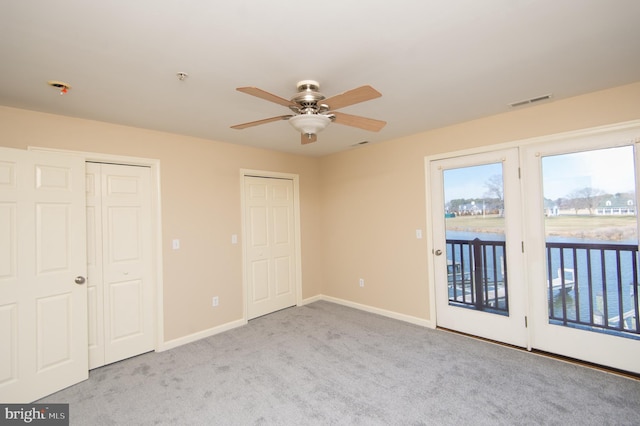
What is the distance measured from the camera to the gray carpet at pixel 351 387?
83.1 inches

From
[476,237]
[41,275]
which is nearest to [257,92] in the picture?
[41,275]

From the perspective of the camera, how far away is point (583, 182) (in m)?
2.74

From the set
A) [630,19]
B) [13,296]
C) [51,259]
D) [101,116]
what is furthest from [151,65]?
[630,19]

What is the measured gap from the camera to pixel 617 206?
2.58 m

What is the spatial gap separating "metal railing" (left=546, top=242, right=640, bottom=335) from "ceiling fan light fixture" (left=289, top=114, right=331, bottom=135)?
2.63 meters

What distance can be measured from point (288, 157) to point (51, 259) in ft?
10.2

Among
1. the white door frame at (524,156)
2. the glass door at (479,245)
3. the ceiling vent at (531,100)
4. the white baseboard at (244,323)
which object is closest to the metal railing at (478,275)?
the glass door at (479,245)

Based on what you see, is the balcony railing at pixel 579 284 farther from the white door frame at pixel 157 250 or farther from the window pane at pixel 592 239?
the white door frame at pixel 157 250

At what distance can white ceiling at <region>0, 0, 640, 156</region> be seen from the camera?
1.48 m

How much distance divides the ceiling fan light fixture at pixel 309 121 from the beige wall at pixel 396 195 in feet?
7.25

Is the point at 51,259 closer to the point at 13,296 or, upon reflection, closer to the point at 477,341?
the point at 13,296

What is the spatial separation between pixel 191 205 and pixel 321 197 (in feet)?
7.29

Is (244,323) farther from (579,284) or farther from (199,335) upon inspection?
(579,284)

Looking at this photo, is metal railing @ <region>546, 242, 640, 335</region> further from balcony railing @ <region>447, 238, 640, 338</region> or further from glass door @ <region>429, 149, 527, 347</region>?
glass door @ <region>429, 149, 527, 347</region>
